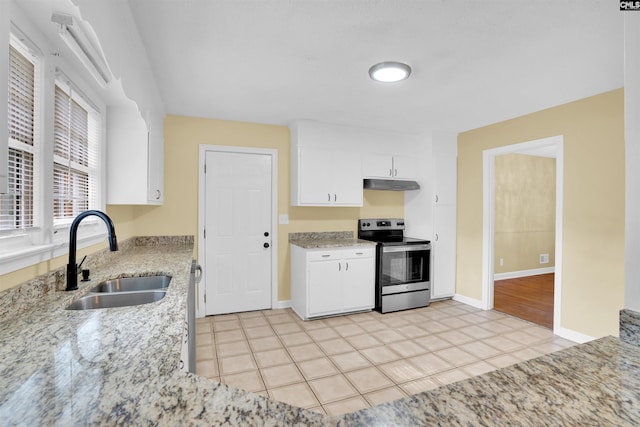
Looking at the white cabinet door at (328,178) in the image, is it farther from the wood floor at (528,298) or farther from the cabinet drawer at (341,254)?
the wood floor at (528,298)

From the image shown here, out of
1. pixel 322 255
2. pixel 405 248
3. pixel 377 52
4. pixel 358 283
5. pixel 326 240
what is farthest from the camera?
pixel 326 240

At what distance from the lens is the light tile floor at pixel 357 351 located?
7.22ft

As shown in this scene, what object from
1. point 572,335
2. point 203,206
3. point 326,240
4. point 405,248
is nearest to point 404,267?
point 405,248

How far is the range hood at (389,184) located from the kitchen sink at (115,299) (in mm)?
2862

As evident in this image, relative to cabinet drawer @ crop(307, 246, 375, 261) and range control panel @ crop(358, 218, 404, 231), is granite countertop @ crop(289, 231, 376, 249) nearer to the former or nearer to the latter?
cabinet drawer @ crop(307, 246, 375, 261)

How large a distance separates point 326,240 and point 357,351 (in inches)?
61.8

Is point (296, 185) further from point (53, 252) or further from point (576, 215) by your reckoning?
point (576, 215)

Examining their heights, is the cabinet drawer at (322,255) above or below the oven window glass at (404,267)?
above

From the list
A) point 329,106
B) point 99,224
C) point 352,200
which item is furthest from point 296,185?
point 99,224

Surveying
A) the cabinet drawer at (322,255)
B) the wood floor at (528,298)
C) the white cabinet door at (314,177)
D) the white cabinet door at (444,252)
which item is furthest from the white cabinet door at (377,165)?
the wood floor at (528,298)

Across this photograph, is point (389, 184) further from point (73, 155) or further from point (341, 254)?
point (73, 155)

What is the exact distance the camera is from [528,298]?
4375 millimetres

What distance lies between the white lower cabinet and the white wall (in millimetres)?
2786

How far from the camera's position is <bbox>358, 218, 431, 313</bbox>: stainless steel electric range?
12.4 ft
